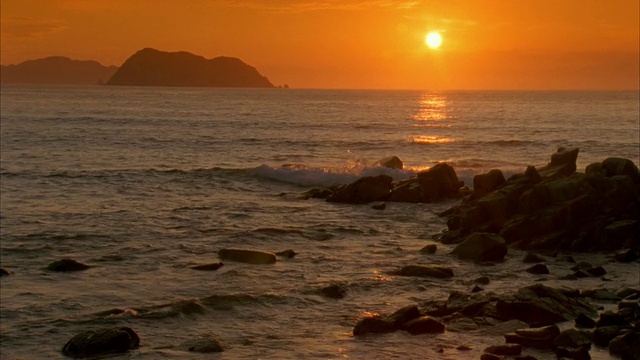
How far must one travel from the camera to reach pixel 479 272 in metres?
19.3

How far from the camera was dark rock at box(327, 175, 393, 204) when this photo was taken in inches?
1244

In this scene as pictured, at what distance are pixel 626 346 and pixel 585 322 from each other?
1669mm

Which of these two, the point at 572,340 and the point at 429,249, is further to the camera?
the point at 429,249

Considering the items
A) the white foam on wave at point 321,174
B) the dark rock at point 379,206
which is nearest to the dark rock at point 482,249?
the dark rock at point 379,206

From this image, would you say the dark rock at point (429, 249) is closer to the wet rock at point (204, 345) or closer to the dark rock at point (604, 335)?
the dark rock at point (604, 335)

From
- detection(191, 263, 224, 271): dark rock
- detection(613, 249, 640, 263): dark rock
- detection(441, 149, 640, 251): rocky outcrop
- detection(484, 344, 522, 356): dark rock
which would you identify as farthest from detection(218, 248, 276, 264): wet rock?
detection(613, 249, 640, 263): dark rock

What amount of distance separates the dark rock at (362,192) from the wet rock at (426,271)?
1261cm

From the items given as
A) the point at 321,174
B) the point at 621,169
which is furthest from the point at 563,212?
the point at 321,174

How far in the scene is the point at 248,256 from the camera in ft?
66.5

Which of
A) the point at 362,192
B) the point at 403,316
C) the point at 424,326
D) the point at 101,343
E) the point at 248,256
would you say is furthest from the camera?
the point at 362,192

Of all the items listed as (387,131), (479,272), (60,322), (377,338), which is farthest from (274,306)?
(387,131)

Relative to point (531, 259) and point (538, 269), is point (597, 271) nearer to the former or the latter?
point (538, 269)

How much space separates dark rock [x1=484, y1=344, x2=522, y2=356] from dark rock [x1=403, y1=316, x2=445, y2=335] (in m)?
1.44

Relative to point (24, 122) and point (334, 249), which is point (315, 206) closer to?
point (334, 249)
